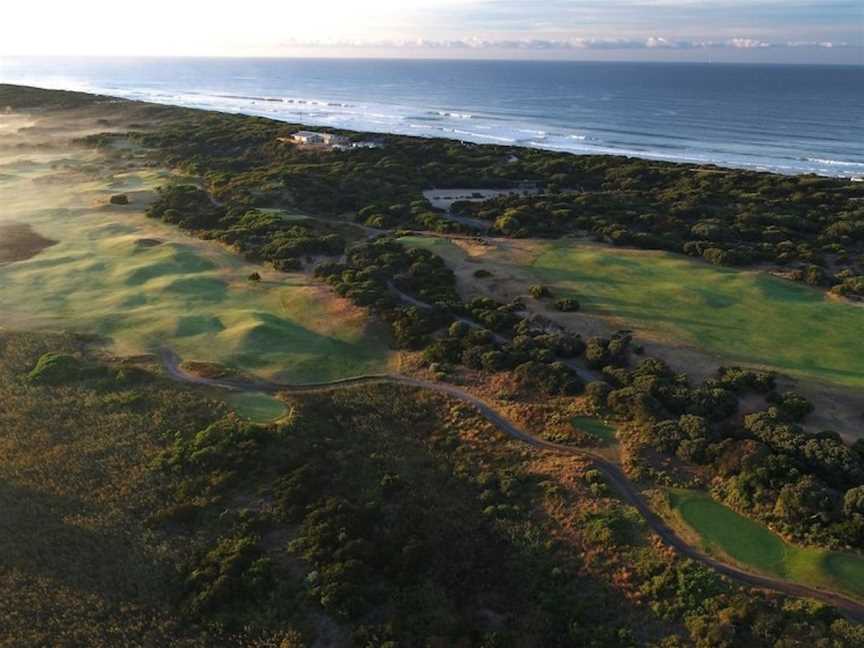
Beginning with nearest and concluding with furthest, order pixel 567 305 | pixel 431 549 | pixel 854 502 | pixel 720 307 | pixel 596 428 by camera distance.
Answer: pixel 854 502 → pixel 431 549 → pixel 596 428 → pixel 720 307 → pixel 567 305

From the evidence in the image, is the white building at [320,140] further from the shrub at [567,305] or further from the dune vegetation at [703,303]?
the shrub at [567,305]

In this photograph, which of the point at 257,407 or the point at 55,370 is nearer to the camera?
the point at 257,407

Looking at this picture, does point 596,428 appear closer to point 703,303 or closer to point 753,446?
point 753,446

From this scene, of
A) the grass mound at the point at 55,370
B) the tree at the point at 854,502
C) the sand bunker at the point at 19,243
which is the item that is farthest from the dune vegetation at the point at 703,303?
the sand bunker at the point at 19,243

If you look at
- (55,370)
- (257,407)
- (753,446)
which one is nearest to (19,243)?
(55,370)

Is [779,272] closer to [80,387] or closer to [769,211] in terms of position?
[769,211]

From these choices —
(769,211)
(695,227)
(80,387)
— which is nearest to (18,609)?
(80,387)
